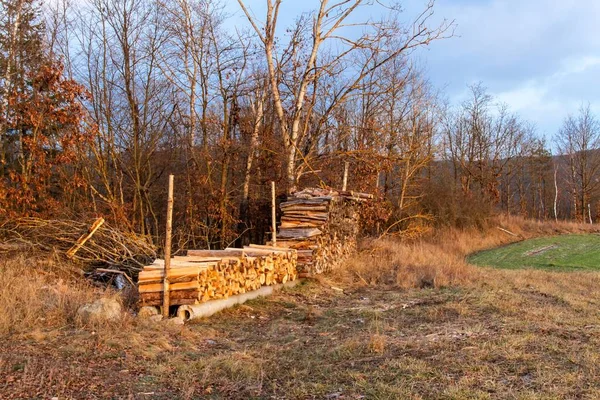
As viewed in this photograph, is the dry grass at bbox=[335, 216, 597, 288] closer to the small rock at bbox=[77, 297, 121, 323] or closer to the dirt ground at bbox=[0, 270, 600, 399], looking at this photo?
the dirt ground at bbox=[0, 270, 600, 399]

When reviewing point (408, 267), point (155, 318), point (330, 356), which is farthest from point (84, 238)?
point (408, 267)

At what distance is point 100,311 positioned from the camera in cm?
627

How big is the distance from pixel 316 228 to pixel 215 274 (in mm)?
4685

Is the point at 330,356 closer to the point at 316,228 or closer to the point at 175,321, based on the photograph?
the point at 175,321

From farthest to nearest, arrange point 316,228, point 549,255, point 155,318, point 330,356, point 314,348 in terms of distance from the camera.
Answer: point 549,255 < point 316,228 < point 155,318 < point 314,348 < point 330,356

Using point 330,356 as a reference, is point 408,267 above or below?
below

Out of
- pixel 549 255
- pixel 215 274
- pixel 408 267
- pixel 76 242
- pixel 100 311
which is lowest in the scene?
pixel 549 255

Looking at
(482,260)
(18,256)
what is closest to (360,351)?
(18,256)

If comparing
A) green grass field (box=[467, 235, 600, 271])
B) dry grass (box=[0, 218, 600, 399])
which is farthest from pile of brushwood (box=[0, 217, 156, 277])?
green grass field (box=[467, 235, 600, 271])

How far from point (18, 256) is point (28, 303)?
3237mm

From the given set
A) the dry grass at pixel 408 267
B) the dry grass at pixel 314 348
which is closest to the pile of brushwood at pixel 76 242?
the dry grass at pixel 314 348

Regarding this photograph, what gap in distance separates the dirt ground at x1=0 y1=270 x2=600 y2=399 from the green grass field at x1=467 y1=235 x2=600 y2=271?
10.6 metres

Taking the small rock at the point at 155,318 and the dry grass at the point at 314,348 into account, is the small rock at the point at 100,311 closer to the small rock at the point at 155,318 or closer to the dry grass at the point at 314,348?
the dry grass at the point at 314,348

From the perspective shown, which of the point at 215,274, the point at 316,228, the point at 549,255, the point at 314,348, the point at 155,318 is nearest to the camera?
the point at 314,348
